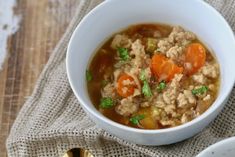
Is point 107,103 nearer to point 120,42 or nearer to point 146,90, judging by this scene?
point 146,90

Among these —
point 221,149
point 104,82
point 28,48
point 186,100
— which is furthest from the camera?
point 28,48

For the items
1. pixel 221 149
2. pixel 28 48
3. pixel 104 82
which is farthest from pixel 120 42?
pixel 221 149

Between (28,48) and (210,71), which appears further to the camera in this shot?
(28,48)

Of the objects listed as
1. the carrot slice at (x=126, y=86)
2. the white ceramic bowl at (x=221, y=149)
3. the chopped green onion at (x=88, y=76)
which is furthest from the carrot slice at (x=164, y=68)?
the white ceramic bowl at (x=221, y=149)

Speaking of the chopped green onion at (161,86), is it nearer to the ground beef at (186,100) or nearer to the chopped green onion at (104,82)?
the ground beef at (186,100)

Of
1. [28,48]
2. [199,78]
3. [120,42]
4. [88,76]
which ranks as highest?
[199,78]

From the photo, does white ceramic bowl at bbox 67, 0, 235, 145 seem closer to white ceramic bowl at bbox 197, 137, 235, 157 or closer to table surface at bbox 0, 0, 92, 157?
white ceramic bowl at bbox 197, 137, 235, 157

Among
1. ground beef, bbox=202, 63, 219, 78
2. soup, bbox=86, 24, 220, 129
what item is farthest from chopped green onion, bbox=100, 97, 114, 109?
ground beef, bbox=202, 63, 219, 78

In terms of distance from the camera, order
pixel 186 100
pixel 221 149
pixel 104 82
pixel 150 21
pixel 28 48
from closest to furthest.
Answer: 1. pixel 221 149
2. pixel 186 100
3. pixel 104 82
4. pixel 150 21
5. pixel 28 48
